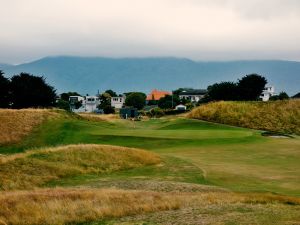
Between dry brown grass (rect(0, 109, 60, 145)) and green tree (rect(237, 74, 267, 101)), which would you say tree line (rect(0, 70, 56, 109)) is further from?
green tree (rect(237, 74, 267, 101))

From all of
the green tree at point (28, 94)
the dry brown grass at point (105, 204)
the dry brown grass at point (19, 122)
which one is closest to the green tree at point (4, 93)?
the green tree at point (28, 94)

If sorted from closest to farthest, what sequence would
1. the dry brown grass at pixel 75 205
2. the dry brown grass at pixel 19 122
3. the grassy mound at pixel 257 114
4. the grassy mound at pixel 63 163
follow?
1. the dry brown grass at pixel 75 205
2. the grassy mound at pixel 63 163
3. the dry brown grass at pixel 19 122
4. the grassy mound at pixel 257 114

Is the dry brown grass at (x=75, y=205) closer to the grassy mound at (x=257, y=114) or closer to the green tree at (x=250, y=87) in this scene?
the grassy mound at (x=257, y=114)

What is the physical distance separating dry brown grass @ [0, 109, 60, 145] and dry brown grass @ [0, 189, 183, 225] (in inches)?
1378

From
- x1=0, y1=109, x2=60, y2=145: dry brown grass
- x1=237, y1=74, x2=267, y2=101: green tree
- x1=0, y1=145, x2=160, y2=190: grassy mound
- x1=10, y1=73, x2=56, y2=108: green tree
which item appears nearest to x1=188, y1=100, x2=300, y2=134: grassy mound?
x1=0, y1=109, x2=60, y2=145: dry brown grass

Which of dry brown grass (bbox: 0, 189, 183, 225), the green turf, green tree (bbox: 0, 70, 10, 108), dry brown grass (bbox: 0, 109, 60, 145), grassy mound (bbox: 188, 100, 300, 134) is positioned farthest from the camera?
green tree (bbox: 0, 70, 10, 108)

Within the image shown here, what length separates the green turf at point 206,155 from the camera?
94.9 feet

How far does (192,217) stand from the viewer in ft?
56.9

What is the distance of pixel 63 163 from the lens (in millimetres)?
33656

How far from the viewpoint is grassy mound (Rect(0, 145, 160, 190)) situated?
97.9 feet

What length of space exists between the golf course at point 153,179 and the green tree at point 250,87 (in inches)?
3081

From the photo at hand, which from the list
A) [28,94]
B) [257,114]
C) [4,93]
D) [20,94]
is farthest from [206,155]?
[4,93]

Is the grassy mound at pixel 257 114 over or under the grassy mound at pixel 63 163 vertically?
over

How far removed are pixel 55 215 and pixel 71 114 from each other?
2202 inches
